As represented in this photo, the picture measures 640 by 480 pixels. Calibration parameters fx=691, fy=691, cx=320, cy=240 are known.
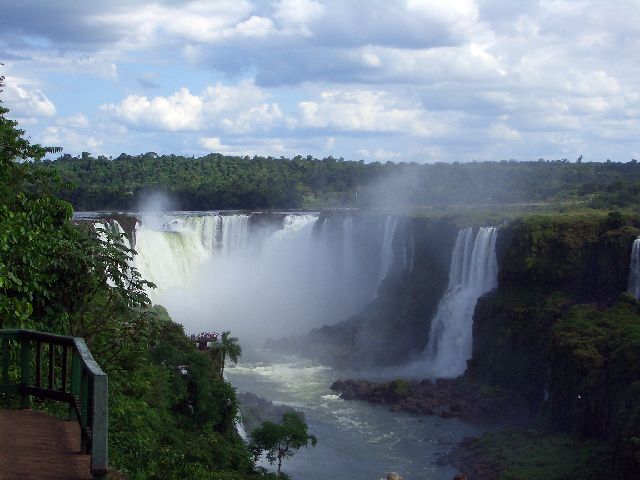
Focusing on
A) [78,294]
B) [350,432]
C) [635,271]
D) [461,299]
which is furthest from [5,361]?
[461,299]

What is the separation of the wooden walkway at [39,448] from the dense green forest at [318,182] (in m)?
44.0

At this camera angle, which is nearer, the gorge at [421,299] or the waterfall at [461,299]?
the gorge at [421,299]

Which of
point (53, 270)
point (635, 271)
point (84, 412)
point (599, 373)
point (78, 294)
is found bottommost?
point (599, 373)

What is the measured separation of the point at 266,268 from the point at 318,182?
33.2 metres

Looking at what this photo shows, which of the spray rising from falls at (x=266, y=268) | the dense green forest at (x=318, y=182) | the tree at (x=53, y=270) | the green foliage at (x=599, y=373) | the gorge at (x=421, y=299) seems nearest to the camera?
the tree at (x=53, y=270)

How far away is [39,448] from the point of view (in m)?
5.31

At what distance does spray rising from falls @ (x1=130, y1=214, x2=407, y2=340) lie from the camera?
48750mm

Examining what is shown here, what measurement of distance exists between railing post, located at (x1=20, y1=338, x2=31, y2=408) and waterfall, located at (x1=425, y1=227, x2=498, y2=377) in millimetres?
32870

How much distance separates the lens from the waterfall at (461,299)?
38.2 metres

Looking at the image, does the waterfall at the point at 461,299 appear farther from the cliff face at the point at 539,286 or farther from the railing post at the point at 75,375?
the railing post at the point at 75,375

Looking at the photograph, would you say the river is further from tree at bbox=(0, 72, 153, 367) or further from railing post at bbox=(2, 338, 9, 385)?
railing post at bbox=(2, 338, 9, 385)

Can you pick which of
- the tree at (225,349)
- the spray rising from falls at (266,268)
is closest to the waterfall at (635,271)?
the tree at (225,349)

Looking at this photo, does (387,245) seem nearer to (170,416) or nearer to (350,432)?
(350,432)

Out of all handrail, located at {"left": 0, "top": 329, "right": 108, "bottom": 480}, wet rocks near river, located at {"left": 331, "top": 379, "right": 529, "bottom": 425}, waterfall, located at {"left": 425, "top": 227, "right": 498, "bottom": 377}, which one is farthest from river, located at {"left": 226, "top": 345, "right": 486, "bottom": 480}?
handrail, located at {"left": 0, "top": 329, "right": 108, "bottom": 480}
